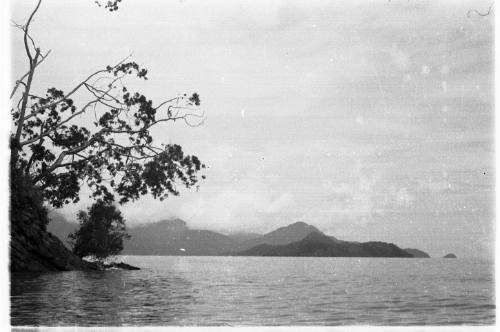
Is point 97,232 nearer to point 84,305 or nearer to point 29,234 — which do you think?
point 29,234

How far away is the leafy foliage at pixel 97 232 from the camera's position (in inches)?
1325

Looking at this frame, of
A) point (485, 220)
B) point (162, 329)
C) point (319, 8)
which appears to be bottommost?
point (162, 329)

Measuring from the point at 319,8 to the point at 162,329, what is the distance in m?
8.88

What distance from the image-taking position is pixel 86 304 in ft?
45.1

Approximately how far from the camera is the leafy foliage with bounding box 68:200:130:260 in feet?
110

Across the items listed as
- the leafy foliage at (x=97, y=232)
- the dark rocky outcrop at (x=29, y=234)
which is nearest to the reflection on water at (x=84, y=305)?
the dark rocky outcrop at (x=29, y=234)

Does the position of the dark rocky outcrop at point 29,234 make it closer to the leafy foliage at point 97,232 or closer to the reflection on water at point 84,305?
the reflection on water at point 84,305

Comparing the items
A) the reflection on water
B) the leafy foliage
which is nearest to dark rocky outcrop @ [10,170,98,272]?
the reflection on water

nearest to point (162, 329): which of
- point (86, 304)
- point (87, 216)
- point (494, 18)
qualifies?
point (86, 304)

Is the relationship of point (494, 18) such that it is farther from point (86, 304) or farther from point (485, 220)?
point (86, 304)

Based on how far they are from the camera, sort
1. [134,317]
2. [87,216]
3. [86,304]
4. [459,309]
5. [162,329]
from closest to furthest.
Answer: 1. [162,329]
2. [134,317]
3. [86,304]
4. [459,309]
5. [87,216]

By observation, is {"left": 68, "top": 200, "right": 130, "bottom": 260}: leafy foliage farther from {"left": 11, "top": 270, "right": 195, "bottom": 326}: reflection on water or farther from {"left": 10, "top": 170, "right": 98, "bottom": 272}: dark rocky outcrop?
{"left": 11, "top": 270, "right": 195, "bottom": 326}: reflection on water

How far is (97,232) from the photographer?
1325 inches

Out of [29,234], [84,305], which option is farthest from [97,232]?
[84,305]
